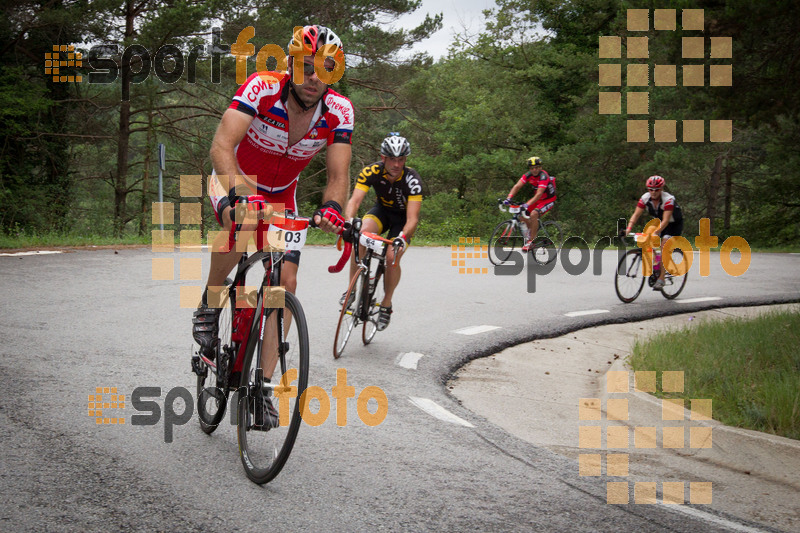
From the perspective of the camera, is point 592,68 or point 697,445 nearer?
point 697,445

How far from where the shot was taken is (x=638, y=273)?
1204 cm

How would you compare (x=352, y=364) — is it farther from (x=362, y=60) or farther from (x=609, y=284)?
(x=362, y=60)

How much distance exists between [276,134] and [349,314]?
3.37 meters

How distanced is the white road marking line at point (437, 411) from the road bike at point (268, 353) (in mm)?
1733

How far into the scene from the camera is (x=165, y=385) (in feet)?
17.5

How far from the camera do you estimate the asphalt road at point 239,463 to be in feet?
10.7

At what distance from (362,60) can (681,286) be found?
72.1ft

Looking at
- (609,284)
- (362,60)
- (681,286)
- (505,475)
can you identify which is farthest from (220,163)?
(362,60)

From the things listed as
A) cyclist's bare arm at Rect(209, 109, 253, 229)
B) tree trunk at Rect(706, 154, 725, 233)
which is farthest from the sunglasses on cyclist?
tree trunk at Rect(706, 154, 725, 233)

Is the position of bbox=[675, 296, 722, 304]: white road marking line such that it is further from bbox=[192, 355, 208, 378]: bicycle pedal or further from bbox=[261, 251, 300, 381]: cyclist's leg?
bbox=[261, 251, 300, 381]: cyclist's leg

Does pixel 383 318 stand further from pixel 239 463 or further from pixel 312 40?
pixel 312 40

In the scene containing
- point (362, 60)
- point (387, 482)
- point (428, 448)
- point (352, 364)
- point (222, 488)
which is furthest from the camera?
point (362, 60)

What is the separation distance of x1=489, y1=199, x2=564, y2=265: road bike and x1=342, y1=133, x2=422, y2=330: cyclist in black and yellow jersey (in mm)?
8206

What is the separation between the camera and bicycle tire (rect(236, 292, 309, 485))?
3363 mm
